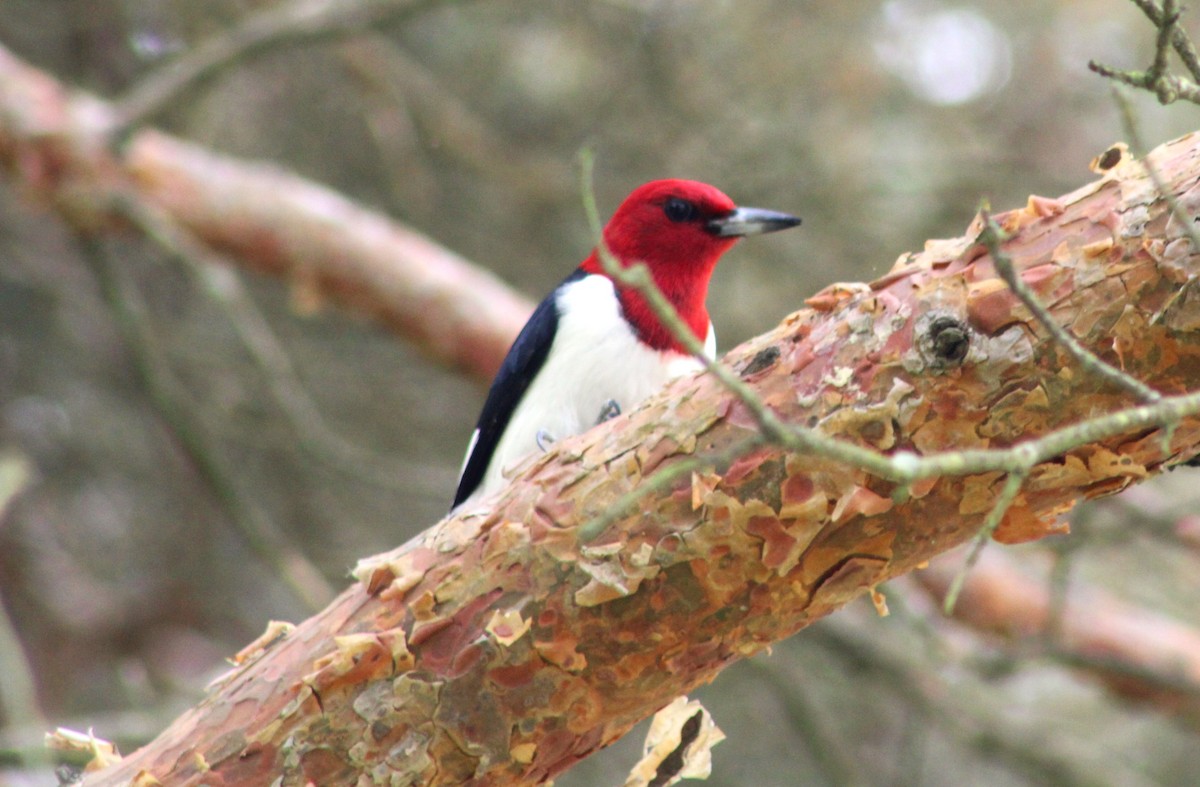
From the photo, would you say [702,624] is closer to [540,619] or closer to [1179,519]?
[540,619]

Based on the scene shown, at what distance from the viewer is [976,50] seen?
6773 mm

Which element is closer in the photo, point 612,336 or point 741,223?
point 612,336

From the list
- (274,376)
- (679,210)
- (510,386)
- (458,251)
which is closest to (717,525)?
(510,386)

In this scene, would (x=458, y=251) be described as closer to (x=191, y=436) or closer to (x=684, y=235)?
(x=191, y=436)

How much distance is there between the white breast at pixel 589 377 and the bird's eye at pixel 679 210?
1.63 ft

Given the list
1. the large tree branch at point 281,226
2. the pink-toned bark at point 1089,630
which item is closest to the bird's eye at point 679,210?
the large tree branch at point 281,226

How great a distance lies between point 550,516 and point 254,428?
3.65 metres

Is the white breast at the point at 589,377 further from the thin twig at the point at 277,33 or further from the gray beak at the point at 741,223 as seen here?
the thin twig at the point at 277,33

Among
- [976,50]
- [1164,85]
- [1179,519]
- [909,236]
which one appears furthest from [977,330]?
[976,50]

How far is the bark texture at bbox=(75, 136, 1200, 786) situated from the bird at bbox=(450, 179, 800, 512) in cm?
76

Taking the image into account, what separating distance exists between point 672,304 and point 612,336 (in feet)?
1.12

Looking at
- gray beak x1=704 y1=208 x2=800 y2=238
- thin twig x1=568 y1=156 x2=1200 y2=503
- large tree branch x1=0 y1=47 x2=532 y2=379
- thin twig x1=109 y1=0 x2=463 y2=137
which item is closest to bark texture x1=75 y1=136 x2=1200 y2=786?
thin twig x1=568 y1=156 x2=1200 y2=503

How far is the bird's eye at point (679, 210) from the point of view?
344cm

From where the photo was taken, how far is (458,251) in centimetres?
649
